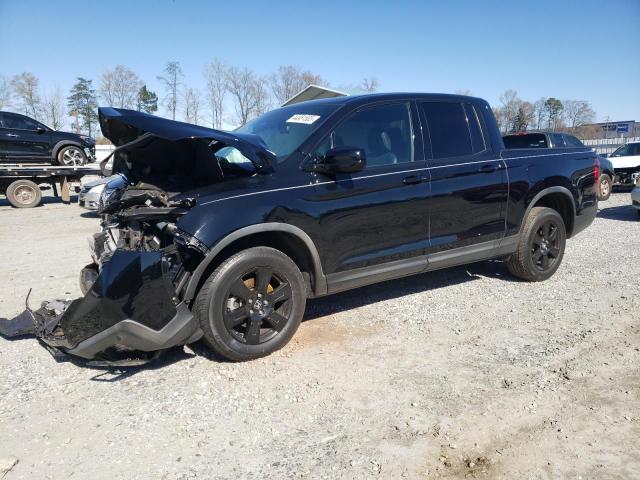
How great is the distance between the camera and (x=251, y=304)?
368cm

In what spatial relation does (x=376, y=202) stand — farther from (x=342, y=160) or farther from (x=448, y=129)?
(x=448, y=129)

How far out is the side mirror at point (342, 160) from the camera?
3.84m

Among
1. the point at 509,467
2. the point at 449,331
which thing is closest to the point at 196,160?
the point at 449,331

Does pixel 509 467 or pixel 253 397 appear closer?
pixel 509 467

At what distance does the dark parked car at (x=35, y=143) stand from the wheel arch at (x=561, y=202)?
50.9 feet

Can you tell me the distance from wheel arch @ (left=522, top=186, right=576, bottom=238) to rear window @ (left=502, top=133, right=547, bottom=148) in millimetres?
7985

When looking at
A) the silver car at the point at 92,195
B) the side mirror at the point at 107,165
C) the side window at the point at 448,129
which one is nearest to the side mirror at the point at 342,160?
the side window at the point at 448,129

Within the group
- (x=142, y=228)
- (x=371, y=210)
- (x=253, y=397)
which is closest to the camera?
(x=253, y=397)

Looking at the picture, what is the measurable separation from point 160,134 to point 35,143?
49.7ft

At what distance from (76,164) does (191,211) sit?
605 inches

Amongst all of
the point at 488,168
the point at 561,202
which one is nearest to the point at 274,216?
the point at 488,168

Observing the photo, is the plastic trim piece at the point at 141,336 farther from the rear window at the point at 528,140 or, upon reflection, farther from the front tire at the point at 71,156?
the front tire at the point at 71,156

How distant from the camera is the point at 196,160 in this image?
3836 millimetres

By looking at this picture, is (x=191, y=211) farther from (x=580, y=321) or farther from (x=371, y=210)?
(x=580, y=321)
